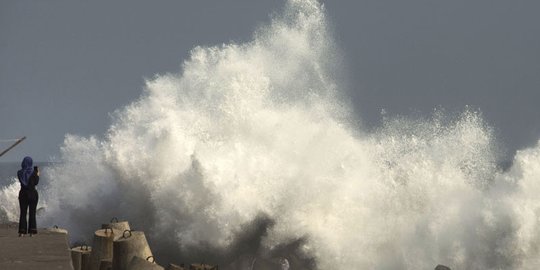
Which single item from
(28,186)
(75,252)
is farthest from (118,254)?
(75,252)

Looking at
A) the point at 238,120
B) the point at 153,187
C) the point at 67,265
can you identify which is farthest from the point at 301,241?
the point at 67,265

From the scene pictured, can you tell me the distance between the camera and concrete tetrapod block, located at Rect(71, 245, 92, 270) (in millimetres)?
13195

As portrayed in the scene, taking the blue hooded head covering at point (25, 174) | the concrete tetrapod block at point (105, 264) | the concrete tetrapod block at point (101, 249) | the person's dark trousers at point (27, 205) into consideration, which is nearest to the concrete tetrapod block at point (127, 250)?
the concrete tetrapod block at point (105, 264)

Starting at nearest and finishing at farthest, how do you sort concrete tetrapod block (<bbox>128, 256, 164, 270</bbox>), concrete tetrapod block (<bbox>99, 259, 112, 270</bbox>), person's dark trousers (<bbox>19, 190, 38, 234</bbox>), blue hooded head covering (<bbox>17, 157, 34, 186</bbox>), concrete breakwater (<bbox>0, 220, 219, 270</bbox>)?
1. concrete breakwater (<bbox>0, 220, 219, 270</bbox>)
2. concrete tetrapod block (<bbox>128, 256, 164, 270</bbox>)
3. blue hooded head covering (<bbox>17, 157, 34, 186</bbox>)
4. person's dark trousers (<bbox>19, 190, 38, 234</bbox>)
5. concrete tetrapod block (<bbox>99, 259, 112, 270</bbox>)

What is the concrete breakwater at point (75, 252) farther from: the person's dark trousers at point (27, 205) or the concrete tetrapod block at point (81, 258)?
the person's dark trousers at point (27, 205)

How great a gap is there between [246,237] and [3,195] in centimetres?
1311

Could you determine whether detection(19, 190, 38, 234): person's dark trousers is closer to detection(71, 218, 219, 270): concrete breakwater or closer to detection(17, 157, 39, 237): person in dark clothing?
detection(17, 157, 39, 237): person in dark clothing

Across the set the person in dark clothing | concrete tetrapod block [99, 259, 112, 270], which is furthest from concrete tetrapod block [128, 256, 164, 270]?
concrete tetrapod block [99, 259, 112, 270]

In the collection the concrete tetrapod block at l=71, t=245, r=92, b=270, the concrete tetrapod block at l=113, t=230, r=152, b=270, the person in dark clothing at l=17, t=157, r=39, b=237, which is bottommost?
the concrete tetrapod block at l=113, t=230, r=152, b=270

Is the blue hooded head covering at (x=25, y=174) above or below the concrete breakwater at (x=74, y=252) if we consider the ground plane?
above

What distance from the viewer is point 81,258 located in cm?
1361

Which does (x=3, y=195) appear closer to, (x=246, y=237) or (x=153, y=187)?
(x=153, y=187)

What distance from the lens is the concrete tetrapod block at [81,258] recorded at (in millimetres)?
13195

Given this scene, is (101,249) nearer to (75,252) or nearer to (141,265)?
(75,252)
